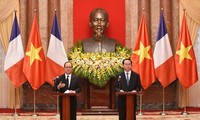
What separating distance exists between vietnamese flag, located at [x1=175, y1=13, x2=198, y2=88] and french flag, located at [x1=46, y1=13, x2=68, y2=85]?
9.44 feet

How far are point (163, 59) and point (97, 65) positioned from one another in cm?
168

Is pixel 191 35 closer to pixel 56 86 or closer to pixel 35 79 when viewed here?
pixel 35 79

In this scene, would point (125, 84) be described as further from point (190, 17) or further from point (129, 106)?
point (190, 17)

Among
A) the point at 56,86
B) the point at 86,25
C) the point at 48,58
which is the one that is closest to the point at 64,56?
the point at 48,58

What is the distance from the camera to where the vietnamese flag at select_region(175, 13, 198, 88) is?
11898 mm

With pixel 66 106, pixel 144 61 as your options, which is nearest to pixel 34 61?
pixel 144 61

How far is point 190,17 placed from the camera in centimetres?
1302

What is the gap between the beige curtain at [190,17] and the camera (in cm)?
1290

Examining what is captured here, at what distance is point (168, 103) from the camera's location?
12.8 metres

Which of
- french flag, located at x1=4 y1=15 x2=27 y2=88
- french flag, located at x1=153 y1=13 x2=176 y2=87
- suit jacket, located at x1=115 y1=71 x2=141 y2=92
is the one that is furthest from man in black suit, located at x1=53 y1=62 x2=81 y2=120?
french flag, located at x1=153 y1=13 x2=176 y2=87

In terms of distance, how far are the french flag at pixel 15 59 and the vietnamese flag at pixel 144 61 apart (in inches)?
112

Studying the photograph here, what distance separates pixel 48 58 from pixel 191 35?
13.2 ft

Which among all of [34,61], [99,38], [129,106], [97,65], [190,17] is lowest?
[129,106]

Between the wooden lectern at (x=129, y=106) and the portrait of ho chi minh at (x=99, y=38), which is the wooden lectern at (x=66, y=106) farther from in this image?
the portrait of ho chi minh at (x=99, y=38)
